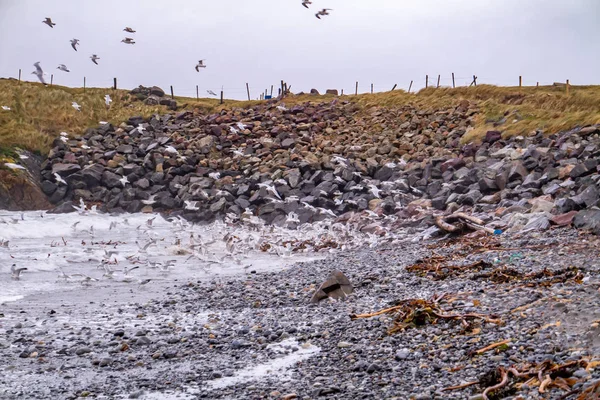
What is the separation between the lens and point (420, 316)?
666 cm

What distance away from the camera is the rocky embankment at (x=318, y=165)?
18391mm

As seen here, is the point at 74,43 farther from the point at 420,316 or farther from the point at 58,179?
the point at 420,316

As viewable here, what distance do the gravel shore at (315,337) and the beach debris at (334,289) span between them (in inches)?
5.9

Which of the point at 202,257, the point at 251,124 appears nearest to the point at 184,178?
the point at 251,124

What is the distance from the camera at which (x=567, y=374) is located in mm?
4492

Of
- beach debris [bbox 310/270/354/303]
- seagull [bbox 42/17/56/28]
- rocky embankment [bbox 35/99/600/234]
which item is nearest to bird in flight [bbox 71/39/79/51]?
seagull [bbox 42/17/56/28]

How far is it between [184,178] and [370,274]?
18672mm

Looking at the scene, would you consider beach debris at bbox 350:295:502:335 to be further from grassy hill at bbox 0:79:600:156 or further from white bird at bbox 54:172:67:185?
white bird at bbox 54:172:67:185

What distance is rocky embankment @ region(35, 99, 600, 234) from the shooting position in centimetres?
1839

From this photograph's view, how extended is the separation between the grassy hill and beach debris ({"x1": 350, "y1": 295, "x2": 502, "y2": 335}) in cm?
1782

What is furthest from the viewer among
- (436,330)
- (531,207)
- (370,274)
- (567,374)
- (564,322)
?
(531,207)

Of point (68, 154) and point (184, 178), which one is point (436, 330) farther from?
point (68, 154)

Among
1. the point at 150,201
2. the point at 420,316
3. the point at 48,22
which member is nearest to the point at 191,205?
the point at 150,201

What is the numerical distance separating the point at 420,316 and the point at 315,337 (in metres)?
1.18
